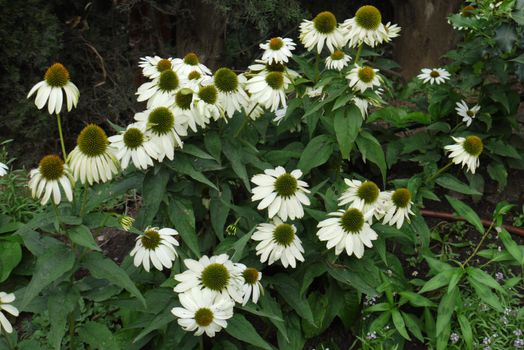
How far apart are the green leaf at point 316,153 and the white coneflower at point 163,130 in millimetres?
665

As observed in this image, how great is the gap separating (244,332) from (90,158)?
0.75 m

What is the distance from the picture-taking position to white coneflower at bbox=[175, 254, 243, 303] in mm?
2035

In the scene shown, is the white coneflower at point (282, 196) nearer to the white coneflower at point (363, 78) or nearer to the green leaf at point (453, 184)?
the white coneflower at point (363, 78)

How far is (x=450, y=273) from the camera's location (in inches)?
102

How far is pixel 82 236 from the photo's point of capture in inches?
77.8

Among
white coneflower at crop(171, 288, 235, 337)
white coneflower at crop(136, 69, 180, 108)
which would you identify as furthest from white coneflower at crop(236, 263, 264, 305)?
white coneflower at crop(136, 69, 180, 108)

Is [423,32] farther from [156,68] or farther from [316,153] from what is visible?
[156,68]

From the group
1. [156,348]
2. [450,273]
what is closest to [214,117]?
[156,348]

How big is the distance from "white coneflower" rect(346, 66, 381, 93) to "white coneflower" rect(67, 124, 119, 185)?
104 cm

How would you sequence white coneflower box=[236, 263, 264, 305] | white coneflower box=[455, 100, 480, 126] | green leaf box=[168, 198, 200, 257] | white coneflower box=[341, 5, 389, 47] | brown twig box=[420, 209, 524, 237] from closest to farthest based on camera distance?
white coneflower box=[236, 263, 264, 305], green leaf box=[168, 198, 200, 257], white coneflower box=[341, 5, 389, 47], brown twig box=[420, 209, 524, 237], white coneflower box=[455, 100, 480, 126]

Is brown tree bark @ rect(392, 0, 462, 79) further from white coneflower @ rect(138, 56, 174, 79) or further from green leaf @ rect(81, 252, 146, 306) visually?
green leaf @ rect(81, 252, 146, 306)

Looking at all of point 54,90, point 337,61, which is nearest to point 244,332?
point 54,90

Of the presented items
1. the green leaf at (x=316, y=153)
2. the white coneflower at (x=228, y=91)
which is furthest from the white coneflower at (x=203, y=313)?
the green leaf at (x=316, y=153)

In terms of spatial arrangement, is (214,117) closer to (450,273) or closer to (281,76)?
(281,76)
